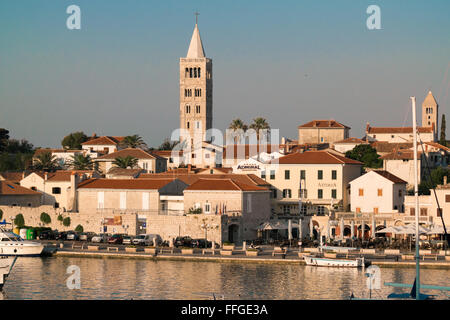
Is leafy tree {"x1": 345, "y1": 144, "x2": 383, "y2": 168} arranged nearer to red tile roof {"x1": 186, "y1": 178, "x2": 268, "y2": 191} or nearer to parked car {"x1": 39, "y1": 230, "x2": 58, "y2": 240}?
red tile roof {"x1": 186, "y1": 178, "x2": 268, "y2": 191}

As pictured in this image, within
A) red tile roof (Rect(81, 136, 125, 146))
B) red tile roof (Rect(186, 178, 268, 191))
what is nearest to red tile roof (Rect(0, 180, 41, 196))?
red tile roof (Rect(186, 178, 268, 191))

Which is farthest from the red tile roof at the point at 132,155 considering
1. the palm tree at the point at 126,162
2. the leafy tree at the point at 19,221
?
the leafy tree at the point at 19,221

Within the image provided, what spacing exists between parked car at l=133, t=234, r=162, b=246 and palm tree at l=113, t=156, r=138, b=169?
112 feet

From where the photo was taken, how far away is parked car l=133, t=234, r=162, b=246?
65.1m

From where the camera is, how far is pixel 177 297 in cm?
4453

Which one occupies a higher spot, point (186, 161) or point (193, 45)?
point (193, 45)

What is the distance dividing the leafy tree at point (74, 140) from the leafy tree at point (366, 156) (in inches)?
1914

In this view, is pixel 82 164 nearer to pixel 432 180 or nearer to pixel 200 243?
pixel 200 243

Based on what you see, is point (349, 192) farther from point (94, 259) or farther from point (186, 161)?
point (186, 161)

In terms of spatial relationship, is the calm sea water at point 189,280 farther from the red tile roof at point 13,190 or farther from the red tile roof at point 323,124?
the red tile roof at point 323,124

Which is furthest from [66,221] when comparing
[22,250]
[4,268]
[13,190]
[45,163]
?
[45,163]

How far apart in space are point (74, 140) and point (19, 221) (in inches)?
2482
